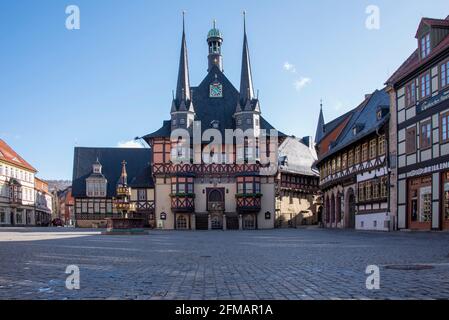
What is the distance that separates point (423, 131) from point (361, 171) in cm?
920

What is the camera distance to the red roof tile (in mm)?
71219

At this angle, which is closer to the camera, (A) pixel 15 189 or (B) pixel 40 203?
(A) pixel 15 189

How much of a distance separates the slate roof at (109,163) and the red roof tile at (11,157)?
816cm

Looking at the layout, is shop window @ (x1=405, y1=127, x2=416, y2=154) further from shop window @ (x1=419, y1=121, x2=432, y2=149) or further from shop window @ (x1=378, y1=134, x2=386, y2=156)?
shop window @ (x1=378, y1=134, x2=386, y2=156)

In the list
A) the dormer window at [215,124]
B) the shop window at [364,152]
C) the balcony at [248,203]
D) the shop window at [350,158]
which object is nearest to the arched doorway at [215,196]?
the balcony at [248,203]

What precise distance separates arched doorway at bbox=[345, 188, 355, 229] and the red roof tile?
47406 mm

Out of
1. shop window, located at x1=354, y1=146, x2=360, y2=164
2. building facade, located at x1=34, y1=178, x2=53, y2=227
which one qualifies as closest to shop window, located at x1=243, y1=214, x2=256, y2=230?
shop window, located at x1=354, y1=146, x2=360, y2=164

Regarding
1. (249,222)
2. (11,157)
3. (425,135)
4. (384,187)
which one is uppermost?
(11,157)

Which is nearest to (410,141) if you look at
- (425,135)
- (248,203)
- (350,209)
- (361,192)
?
(425,135)

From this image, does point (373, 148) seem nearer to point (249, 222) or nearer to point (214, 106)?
point (249, 222)

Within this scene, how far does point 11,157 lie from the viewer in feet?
245
